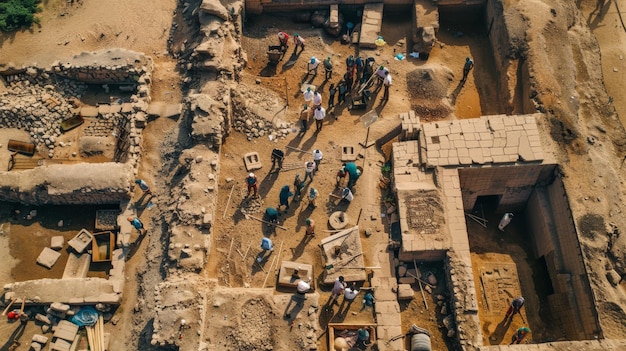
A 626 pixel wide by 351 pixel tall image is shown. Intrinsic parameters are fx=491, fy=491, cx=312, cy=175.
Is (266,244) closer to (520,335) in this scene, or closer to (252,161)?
(252,161)

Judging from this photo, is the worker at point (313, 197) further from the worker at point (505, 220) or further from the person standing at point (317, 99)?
the worker at point (505, 220)

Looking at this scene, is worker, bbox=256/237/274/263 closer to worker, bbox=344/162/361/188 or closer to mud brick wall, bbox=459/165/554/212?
worker, bbox=344/162/361/188

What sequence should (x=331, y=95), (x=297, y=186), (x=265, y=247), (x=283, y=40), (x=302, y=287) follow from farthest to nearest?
(x=283, y=40) < (x=331, y=95) < (x=297, y=186) < (x=265, y=247) < (x=302, y=287)

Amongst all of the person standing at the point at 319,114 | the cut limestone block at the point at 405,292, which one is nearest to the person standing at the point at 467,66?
the person standing at the point at 319,114

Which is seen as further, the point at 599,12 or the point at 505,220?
the point at 599,12

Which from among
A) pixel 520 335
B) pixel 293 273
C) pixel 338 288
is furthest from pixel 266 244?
pixel 520 335

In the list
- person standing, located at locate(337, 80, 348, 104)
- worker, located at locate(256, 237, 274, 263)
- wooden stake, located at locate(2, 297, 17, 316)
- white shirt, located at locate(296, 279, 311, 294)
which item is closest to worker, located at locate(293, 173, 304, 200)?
worker, located at locate(256, 237, 274, 263)
